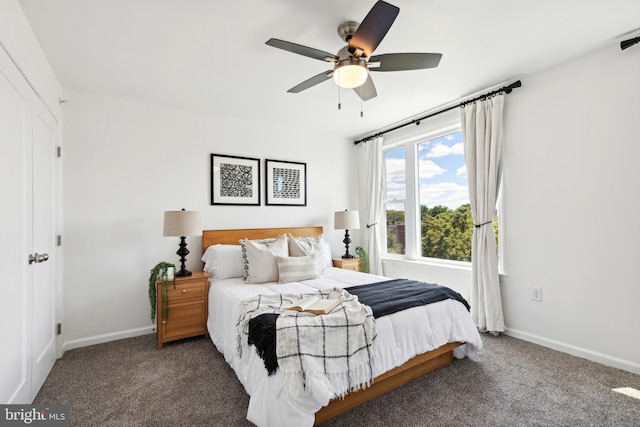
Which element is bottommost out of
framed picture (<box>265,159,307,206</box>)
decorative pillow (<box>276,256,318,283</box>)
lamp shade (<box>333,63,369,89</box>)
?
decorative pillow (<box>276,256,318,283</box>)

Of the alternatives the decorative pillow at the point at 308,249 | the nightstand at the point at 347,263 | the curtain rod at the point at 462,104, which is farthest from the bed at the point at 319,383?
the curtain rod at the point at 462,104

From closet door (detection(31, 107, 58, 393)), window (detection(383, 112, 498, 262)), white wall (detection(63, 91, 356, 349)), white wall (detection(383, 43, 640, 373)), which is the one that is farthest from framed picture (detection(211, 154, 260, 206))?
white wall (detection(383, 43, 640, 373))

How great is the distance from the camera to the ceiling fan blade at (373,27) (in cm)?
154

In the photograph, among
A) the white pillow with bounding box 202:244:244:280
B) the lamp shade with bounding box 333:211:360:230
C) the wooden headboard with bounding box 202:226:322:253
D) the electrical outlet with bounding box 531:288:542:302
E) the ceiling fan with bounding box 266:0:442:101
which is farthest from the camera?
the lamp shade with bounding box 333:211:360:230

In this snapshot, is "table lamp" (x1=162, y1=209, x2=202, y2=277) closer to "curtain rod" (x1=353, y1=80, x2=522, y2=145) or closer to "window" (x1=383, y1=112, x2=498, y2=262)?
"window" (x1=383, y1=112, x2=498, y2=262)

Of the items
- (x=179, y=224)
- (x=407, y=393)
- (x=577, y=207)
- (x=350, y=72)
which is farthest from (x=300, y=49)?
(x=577, y=207)

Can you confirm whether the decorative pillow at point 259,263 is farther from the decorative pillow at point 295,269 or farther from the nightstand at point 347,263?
the nightstand at point 347,263

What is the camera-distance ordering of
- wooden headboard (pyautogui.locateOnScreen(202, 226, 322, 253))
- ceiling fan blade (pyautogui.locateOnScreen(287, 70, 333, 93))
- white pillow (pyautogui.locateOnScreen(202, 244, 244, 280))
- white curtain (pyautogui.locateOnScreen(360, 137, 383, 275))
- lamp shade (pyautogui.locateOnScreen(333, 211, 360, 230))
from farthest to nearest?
white curtain (pyautogui.locateOnScreen(360, 137, 383, 275)) < lamp shade (pyautogui.locateOnScreen(333, 211, 360, 230)) < wooden headboard (pyautogui.locateOnScreen(202, 226, 322, 253)) < white pillow (pyautogui.locateOnScreen(202, 244, 244, 280)) < ceiling fan blade (pyautogui.locateOnScreen(287, 70, 333, 93))

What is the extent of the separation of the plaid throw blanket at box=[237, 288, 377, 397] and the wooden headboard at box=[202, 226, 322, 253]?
5.90 ft

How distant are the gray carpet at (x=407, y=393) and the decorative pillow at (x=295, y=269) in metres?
0.94

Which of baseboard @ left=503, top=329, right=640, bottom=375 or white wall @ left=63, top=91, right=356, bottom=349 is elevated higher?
white wall @ left=63, top=91, right=356, bottom=349

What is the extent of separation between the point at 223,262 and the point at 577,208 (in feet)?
11.3

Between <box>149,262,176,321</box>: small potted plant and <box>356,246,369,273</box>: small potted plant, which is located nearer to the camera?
<box>149,262,176,321</box>: small potted plant

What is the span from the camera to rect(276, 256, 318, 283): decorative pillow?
2.99 meters
